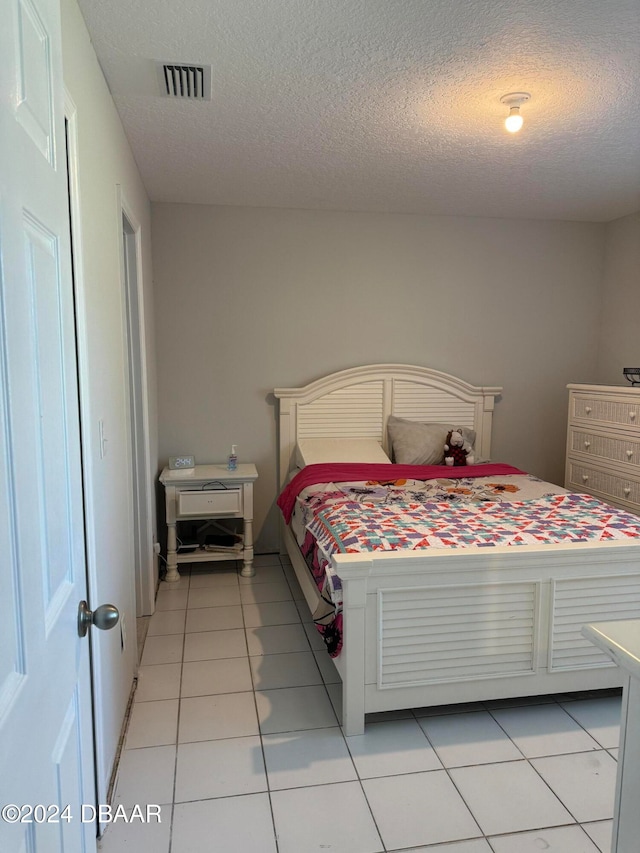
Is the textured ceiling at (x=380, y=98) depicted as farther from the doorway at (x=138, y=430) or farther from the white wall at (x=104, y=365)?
the doorway at (x=138, y=430)

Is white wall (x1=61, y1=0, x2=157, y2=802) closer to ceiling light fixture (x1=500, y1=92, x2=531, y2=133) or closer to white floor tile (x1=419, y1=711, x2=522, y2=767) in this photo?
white floor tile (x1=419, y1=711, x2=522, y2=767)

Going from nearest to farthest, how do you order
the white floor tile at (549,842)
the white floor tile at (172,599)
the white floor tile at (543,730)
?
1. the white floor tile at (549,842)
2. the white floor tile at (543,730)
3. the white floor tile at (172,599)

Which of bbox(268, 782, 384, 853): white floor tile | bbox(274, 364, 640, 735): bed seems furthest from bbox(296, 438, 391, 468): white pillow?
bbox(268, 782, 384, 853): white floor tile

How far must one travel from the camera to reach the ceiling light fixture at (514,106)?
2.32 metres

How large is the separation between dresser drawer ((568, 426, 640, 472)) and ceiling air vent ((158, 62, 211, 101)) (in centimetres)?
300

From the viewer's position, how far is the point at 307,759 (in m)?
2.06

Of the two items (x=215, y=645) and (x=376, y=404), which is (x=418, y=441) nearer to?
(x=376, y=404)

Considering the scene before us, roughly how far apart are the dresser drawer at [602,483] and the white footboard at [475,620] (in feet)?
4.65

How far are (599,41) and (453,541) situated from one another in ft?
5.97

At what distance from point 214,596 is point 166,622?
1.34ft

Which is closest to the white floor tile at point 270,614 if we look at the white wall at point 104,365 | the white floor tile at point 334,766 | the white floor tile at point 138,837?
the white floor tile at point 334,766

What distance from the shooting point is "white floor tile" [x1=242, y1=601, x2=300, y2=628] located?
10.4 feet

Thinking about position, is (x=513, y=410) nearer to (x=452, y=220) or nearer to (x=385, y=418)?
(x=385, y=418)

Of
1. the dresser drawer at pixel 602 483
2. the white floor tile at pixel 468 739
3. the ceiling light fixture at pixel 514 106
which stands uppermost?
the ceiling light fixture at pixel 514 106
